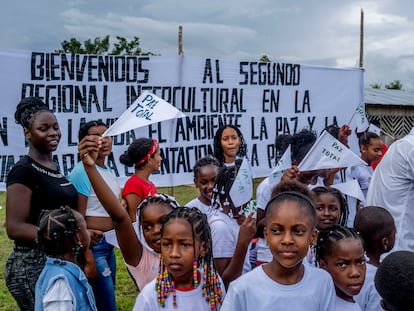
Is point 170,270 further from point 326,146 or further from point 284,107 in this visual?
point 284,107

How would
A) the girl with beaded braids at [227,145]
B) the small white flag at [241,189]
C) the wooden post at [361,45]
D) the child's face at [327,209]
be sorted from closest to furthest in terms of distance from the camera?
the small white flag at [241,189], the child's face at [327,209], the girl with beaded braids at [227,145], the wooden post at [361,45]

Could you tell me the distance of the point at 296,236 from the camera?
81.9 inches

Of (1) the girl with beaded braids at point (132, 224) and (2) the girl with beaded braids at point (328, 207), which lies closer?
(1) the girl with beaded braids at point (132, 224)

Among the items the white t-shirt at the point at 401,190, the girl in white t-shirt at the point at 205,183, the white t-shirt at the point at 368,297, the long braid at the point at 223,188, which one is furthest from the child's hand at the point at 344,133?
the white t-shirt at the point at 368,297

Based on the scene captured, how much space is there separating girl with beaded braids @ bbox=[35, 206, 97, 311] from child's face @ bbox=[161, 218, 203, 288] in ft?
1.45

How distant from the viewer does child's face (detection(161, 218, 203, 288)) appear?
2205 mm

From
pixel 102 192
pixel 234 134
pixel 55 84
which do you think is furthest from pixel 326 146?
pixel 55 84

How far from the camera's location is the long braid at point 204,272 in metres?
2.20

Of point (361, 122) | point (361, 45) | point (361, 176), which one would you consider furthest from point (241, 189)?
point (361, 45)

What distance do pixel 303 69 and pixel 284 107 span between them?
632mm

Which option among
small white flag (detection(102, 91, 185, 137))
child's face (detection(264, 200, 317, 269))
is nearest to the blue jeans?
small white flag (detection(102, 91, 185, 137))

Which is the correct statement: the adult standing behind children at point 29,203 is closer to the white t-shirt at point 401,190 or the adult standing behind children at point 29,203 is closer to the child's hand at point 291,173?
the child's hand at point 291,173

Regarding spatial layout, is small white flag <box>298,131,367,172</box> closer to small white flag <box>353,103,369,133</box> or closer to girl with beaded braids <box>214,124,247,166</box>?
girl with beaded braids <box>214,124,247,166</box>

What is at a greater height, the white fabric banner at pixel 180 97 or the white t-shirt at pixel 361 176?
the white fabric banner at pixel 180 97
